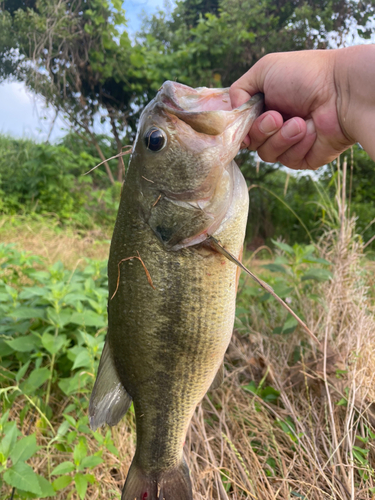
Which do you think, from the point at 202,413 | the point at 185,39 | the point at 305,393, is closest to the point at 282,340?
the point at 305,393

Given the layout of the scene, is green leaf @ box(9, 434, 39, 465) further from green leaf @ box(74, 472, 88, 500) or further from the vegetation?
green leaf @ box(74, 472, 88, 500)

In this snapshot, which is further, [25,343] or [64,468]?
[25,343]

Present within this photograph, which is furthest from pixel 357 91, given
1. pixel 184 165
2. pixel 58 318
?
pixel 58 318

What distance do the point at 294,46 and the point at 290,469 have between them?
29.0 feet

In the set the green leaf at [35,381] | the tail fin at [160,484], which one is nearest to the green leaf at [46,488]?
the tail fin at [160,484]

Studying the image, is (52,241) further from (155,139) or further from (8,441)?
(155,139)

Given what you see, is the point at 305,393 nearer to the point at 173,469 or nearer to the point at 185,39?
the point at 173,469

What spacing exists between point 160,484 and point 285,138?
5.12 ft

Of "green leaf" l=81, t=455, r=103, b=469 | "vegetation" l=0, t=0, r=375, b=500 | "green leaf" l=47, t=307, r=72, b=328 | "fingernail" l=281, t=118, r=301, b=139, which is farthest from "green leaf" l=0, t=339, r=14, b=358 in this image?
"fingernail" l=281, t=118, r=301, b=139

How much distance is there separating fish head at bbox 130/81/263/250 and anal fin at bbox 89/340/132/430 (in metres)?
0.53

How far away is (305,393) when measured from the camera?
227 cm

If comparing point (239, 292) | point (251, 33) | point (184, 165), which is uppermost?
point (251, 33)

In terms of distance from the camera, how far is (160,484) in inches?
51.1

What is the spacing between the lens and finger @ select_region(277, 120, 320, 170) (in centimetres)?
167
